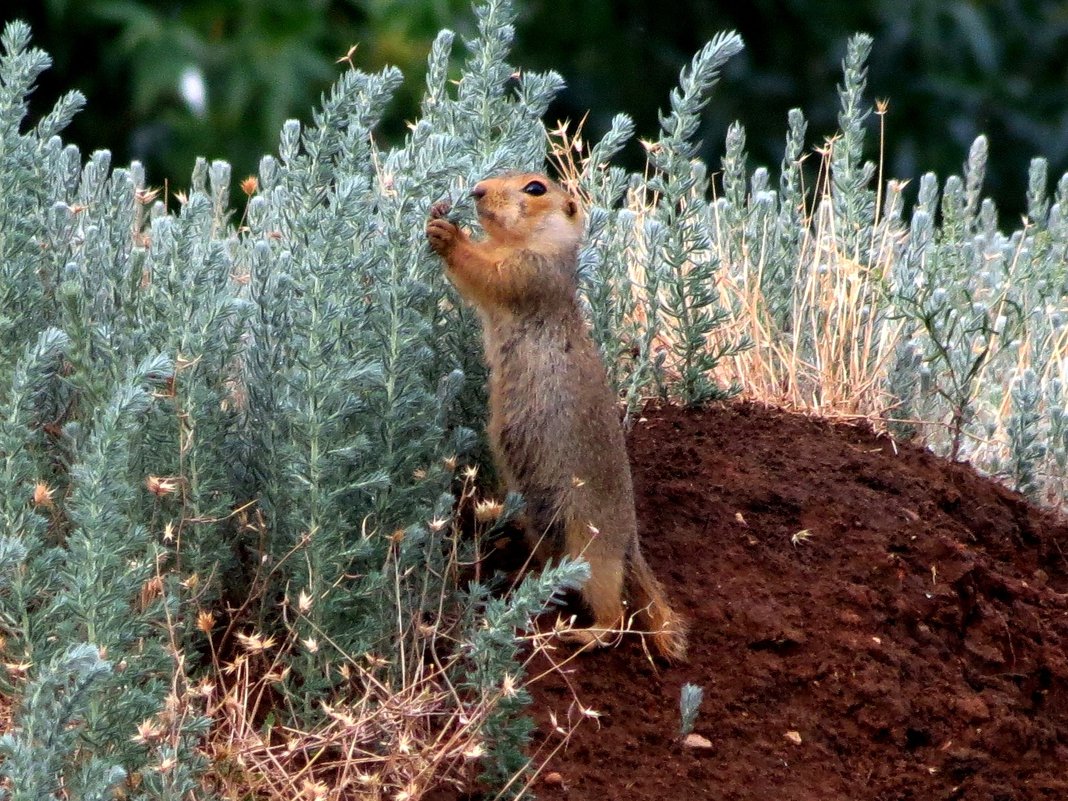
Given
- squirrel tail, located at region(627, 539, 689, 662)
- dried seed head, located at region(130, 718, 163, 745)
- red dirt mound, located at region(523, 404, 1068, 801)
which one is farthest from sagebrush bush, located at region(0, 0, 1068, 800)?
squirrel tail, located at region(627, 539, 689, 662)

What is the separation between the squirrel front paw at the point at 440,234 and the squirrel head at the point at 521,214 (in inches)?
12.8

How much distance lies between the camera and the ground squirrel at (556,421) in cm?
379

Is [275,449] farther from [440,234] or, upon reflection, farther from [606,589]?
[606,589]

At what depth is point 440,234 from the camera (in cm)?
378

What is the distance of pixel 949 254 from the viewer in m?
4.91

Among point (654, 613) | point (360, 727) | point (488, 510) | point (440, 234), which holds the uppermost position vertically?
point (440, 234)

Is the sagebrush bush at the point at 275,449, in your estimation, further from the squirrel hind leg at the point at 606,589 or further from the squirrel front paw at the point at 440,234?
the squirrel hind leg at the point at 606,589

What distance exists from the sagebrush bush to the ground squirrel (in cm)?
12

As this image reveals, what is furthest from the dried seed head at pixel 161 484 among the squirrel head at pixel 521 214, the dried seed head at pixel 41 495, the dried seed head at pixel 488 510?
the squirrel head at pixel 521 214

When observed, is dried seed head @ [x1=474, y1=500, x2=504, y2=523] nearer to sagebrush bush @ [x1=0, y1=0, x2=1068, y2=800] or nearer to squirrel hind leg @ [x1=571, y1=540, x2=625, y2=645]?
sagebrush bush @ [x1=0, y1=0, x2=1068, y2=800]

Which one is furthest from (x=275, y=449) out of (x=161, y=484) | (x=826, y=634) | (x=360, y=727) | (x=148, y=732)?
(x=826, y=634)

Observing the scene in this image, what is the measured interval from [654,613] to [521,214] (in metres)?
1.15

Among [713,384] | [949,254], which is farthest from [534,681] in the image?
[949,254]

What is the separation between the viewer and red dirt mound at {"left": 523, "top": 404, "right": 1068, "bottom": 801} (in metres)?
3.52
